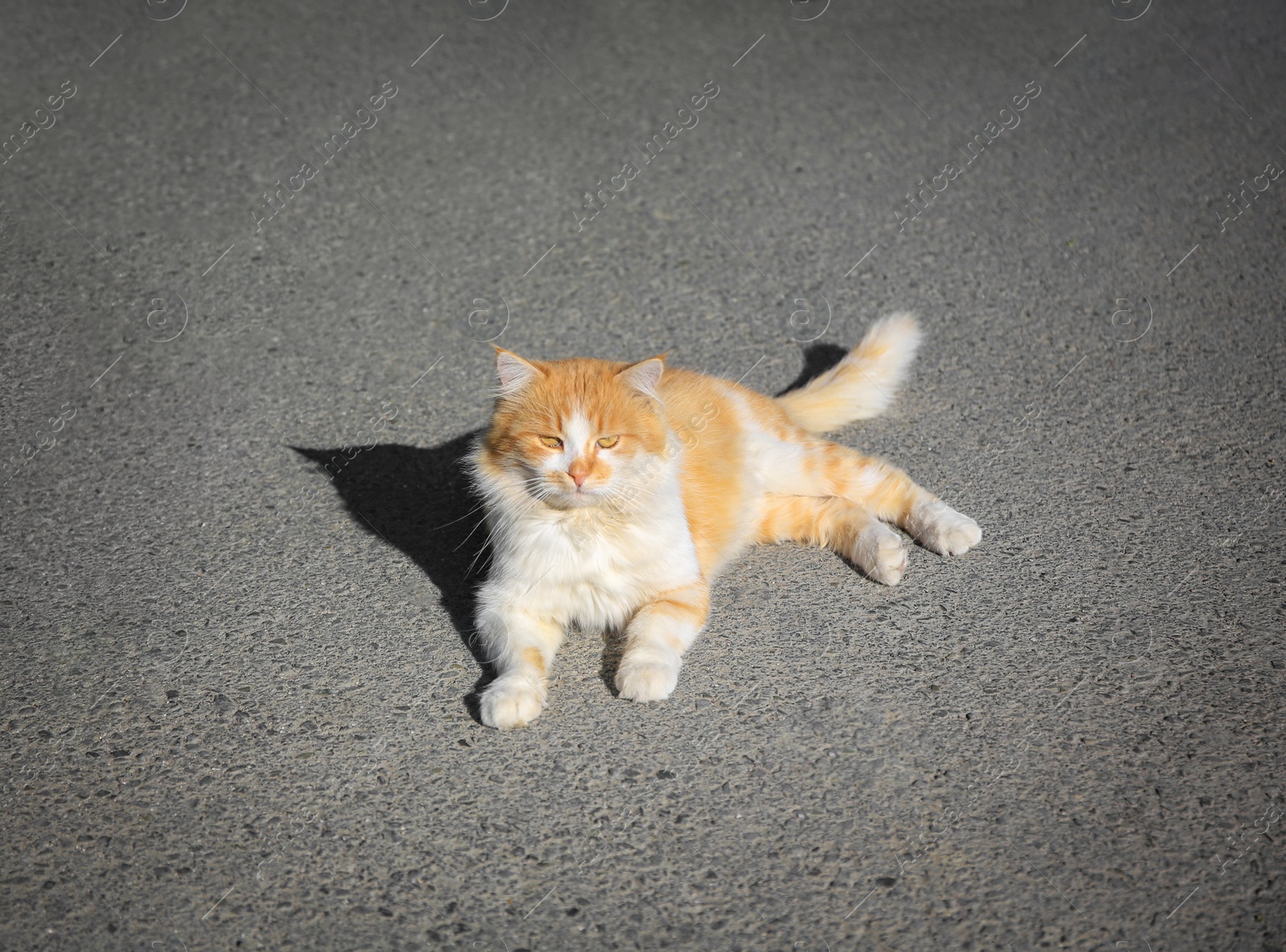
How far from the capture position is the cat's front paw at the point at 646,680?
123 inches

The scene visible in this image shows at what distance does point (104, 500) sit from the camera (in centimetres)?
420

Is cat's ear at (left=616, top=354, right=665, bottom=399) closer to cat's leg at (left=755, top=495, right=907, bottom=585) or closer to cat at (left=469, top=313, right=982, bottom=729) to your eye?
cat at (left=469, top=313, right=982, bottom=729)

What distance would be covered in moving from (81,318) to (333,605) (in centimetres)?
262

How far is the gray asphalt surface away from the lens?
8.90ft

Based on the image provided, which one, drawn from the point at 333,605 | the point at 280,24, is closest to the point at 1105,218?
the point at 333,605

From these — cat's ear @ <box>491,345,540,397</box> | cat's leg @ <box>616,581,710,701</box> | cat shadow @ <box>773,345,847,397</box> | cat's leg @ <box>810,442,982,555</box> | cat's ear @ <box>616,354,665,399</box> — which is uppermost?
cat's ear @ <box>491,345,540,397</box>

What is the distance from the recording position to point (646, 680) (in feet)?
10.3

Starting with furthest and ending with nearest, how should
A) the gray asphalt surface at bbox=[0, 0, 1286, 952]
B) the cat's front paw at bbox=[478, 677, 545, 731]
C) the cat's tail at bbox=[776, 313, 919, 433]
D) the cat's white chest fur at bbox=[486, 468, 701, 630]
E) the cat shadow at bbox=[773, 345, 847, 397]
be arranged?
1. the cat shadow at bbox=[773, 345, 847, 397]
2. the cat's tail at bbox=[776, 313, 919, 433]
3. the cat's white chest fur at bbox=[486, 468, 701, 630]
4. the cat's front paw at bbox=[478, 677, 545, 731]
5. the gray asphalt surface at bbox=[0, 0, 1286, 952]

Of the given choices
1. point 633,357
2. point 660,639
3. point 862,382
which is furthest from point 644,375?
point 633,357

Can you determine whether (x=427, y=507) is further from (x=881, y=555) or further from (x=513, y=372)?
(x=881, y=555)

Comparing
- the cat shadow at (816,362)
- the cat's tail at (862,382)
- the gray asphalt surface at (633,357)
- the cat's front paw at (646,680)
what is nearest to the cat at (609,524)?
the cat's front paw at (646,680)

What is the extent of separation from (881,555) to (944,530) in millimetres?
311

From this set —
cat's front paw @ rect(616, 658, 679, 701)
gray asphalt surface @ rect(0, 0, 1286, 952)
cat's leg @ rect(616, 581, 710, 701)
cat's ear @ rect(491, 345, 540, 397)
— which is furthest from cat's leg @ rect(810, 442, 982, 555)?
cat's ear @ rect(491, 345, 540, 397)

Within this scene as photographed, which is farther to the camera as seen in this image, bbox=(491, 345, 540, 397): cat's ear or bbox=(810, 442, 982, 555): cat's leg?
bbox=(810, 442, 982, 555): cat's leg
